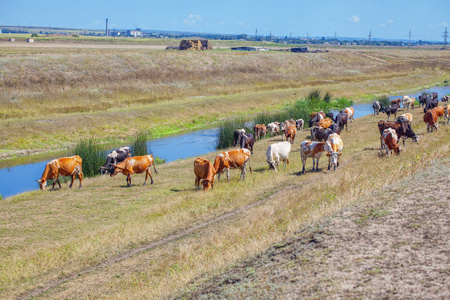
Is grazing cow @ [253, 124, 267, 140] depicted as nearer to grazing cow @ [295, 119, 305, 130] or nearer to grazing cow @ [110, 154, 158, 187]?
grazing cow @ [295, 119, 305, 130]

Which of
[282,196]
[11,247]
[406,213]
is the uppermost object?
[406,213]

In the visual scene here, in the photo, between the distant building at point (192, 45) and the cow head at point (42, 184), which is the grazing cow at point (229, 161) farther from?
the distant building at point (192, 45)

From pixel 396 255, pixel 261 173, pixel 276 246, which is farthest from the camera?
pixel 261 173

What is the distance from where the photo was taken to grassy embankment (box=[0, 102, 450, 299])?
37.9 ft

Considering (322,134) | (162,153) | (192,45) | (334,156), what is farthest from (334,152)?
(192,45)

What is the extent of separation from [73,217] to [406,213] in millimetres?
11104

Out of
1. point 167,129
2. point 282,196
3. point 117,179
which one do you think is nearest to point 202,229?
point 282,196

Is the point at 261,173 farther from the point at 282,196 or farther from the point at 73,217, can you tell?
the point at 73,217

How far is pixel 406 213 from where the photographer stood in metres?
11.1

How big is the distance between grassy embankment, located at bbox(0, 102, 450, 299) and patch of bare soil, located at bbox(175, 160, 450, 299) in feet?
2.90

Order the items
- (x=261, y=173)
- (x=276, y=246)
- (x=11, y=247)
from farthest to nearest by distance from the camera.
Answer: (x=261, y=173)
(x=11, y=247)
(x=276, y=246)

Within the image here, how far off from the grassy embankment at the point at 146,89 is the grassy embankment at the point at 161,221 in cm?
1554

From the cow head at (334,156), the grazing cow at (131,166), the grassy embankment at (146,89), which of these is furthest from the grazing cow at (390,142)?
the grassy embankment at (146,89)

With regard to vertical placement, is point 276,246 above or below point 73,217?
above
